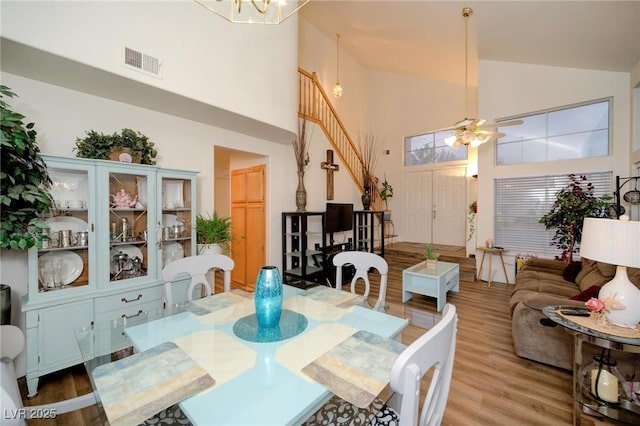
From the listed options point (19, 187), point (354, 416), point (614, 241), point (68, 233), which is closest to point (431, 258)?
point (614, 241)

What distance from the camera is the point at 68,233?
2086mm

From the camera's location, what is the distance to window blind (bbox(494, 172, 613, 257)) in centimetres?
430

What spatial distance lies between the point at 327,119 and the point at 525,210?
13.3 ft

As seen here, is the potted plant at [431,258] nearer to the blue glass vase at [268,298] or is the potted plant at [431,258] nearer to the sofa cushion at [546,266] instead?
the sofa cushion at [546,266]

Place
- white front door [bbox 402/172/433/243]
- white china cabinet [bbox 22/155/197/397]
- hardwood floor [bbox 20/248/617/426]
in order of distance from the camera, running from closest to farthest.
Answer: hardwood floor [bbox 20/248/617/426] < white china cabinet [bbox 22/155/197/397] < white front door [bbox 402/172/433/243]

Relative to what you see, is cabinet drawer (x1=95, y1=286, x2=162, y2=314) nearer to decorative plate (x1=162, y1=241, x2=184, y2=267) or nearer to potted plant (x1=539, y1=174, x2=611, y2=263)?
decorative plate (x1=162, y1=241, x2=184, y2=267)

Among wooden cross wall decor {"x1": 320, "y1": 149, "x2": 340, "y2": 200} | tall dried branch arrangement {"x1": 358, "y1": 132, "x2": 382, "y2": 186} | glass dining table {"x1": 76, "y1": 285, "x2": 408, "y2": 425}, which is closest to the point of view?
glass dining table {"x1": 76, "y1": 285, "x2": 408, "y2": 425}

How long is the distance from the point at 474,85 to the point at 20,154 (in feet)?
24.3

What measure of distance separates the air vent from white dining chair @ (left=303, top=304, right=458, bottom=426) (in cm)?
271

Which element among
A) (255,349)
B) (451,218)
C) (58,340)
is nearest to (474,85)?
(451,218)

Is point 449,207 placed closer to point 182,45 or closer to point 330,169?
point 330,169

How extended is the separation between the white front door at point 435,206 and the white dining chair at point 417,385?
231 inches

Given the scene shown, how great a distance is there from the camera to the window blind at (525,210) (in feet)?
14.1

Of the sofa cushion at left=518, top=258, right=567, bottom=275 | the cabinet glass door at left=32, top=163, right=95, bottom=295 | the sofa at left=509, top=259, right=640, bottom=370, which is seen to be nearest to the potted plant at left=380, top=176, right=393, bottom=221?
the sofa cushion at left=518, top=258, right=567, bottom=275
